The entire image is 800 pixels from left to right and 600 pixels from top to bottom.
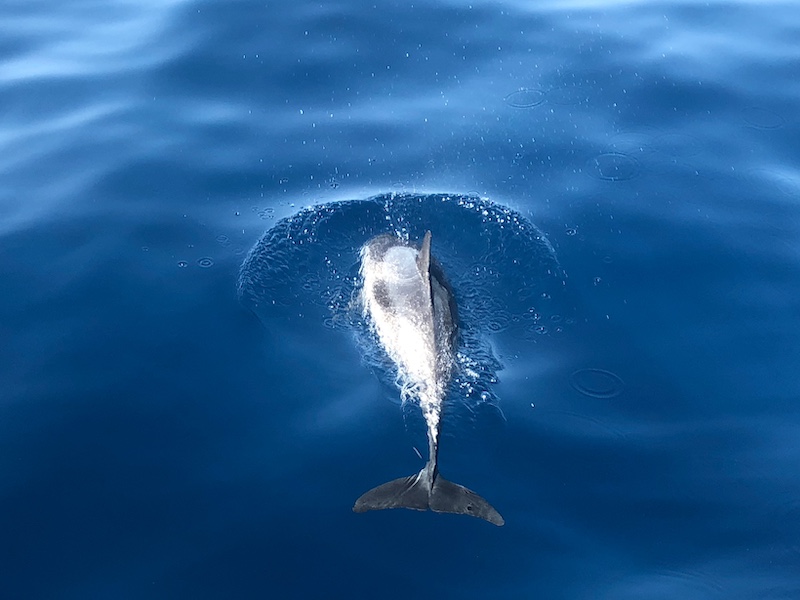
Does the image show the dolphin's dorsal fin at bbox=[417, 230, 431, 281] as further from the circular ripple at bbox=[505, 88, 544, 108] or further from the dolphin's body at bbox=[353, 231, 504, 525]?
the circular ripple at bbox=[505, 88, 544, 108]

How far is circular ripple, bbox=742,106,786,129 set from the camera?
53.5 feet

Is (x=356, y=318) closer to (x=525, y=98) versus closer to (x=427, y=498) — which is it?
(x=427, y=498)

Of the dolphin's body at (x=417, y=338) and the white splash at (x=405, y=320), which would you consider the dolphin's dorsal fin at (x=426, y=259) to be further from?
the white splash at (x=405, y=320)

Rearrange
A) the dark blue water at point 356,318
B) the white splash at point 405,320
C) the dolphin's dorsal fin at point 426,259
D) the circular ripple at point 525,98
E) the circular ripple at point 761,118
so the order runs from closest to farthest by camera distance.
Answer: the dark blue water at point 356,318 < the white splash at point 405,320 < the dolphin's dorsal fin at point 426,259 < the circular ripple at point 761,118 < the circular ripple at point 525,98

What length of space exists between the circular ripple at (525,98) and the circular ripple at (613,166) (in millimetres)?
2232

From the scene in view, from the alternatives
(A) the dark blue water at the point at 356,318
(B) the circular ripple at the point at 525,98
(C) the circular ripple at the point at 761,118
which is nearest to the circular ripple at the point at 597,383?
(A) the dark blue water at the point at 356,318

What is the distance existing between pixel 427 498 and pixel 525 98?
10.5 metres

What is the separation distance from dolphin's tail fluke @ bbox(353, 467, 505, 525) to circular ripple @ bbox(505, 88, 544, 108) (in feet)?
32.4

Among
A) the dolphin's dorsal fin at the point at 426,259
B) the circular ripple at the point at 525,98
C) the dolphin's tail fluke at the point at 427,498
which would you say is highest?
the circular ripple at the point at 525,98

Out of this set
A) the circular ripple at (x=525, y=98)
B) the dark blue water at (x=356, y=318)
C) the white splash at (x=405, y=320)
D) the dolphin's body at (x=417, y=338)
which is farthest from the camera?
the circular ripple at (x=525, y=98)

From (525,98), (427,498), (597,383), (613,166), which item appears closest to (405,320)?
(597,383)

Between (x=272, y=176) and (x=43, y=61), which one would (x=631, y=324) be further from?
(x=43, y=61)

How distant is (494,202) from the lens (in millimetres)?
14328

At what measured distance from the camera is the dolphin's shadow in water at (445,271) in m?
11.3
